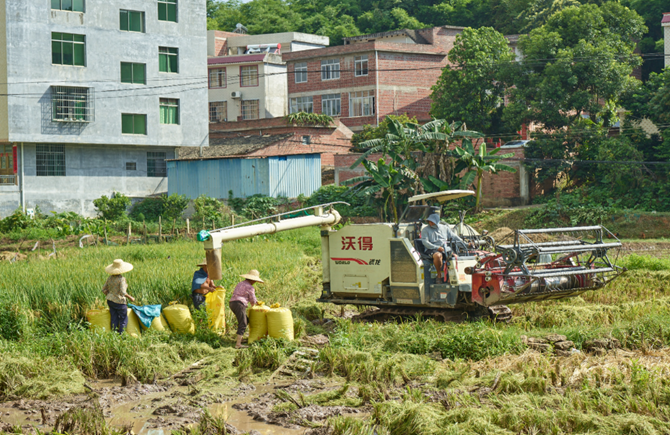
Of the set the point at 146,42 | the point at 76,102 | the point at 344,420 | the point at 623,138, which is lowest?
the point at 344,420

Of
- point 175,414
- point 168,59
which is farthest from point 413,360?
point 168,59

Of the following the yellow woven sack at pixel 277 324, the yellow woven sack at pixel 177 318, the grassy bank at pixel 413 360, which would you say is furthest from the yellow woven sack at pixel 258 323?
the yellow woven sack at pixel 177 318

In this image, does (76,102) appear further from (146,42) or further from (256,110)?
(256,110)

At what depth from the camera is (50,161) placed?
37.4 metres

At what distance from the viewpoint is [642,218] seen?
29750mm

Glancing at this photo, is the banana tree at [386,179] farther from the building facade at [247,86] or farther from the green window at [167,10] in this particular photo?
the building facade at [247,86]

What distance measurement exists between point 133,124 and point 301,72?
55.4ft

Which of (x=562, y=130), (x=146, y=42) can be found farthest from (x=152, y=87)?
(x=562, y=130)

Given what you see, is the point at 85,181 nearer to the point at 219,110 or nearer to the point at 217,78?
the point at 219,110

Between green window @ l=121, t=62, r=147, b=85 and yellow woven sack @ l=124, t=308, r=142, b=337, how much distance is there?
27.7m

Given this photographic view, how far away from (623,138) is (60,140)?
2539cm

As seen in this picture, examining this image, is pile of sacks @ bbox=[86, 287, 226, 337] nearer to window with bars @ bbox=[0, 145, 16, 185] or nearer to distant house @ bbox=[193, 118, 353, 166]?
distant house @ bbox=[193, 118, 353, 166]

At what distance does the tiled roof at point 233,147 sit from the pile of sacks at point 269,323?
28.3 metres

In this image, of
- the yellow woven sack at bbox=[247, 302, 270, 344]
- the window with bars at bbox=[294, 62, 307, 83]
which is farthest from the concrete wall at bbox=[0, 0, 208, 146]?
the yellow woven sack at bbox=[247, 302, 270, 344]
